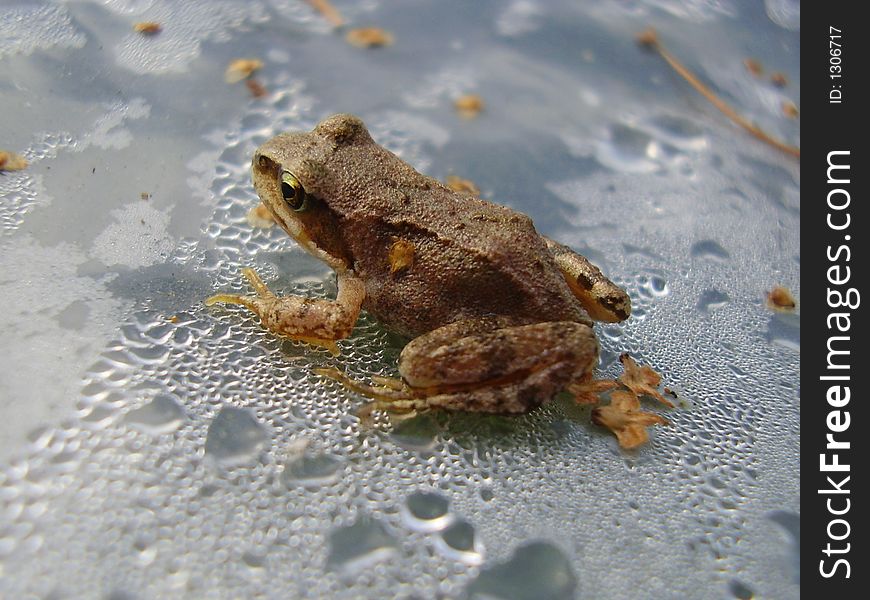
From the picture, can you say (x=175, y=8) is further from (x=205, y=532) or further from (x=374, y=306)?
(x=205, y=532)

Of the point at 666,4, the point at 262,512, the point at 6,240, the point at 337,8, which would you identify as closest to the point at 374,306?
the point at 262,512

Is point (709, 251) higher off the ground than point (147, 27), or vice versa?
point (147, 27)

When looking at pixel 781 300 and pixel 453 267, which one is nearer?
pixel 453 267

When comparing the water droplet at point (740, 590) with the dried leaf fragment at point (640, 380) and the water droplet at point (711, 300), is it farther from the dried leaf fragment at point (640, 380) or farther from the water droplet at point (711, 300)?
the water droplet at point (711, 300)

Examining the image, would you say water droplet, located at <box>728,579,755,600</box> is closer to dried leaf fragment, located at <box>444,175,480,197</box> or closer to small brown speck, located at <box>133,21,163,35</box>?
dried leaf fragment, located at <box>444,175,480,197</box>

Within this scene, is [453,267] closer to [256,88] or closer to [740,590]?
[740,590]

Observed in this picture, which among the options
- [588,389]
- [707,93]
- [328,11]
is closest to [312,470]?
[588,389]
